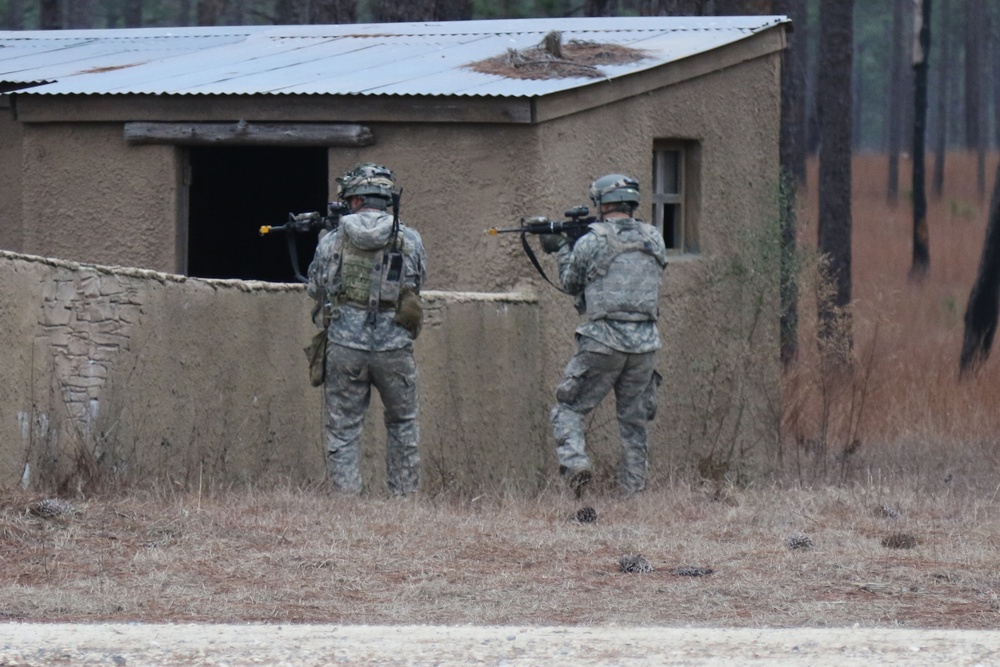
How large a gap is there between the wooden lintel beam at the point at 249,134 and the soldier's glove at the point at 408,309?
170 cm

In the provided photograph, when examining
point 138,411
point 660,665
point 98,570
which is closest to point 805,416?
point 138,411

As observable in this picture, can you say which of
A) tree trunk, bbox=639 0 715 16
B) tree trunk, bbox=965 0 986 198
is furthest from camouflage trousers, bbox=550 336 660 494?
tree trunk, bbox=965 0 986 198

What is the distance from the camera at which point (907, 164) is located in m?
46.4

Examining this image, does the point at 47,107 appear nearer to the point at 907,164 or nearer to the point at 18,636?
the point at 18,636

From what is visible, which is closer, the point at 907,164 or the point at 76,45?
the point at 76,45

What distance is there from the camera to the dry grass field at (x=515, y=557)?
5.74 m

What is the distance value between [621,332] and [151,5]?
127 feet

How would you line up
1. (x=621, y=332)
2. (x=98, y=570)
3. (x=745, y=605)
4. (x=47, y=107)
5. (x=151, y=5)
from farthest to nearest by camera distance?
(x=151, y=5) → (x=47, y=107) → (x=621, y=332) → (x=98, y=570) → (x=745, y=605)

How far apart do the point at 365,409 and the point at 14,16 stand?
100 feet

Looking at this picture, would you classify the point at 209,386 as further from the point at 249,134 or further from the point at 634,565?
the point at 634,565

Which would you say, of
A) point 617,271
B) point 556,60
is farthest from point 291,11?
point 617,271

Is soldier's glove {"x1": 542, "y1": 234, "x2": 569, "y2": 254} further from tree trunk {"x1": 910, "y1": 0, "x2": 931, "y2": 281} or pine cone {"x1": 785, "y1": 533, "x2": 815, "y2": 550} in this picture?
tree trunk {"x1": 910, "y1": 0, "x2": 931, "y2": 281}

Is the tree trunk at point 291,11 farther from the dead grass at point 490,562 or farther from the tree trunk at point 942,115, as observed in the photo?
the tree trunk at point 942,115

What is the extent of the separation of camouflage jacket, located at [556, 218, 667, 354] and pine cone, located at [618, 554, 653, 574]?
1.90 m
